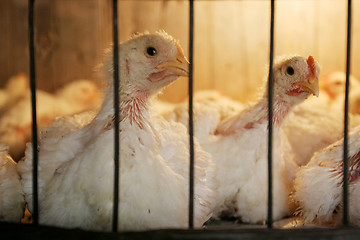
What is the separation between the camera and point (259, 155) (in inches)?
79.4

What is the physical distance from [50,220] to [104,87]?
1.94ft

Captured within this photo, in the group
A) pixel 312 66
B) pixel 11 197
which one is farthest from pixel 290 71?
pixel 11 197

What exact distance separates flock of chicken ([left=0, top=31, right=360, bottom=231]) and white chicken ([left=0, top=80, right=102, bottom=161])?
101 centimetres

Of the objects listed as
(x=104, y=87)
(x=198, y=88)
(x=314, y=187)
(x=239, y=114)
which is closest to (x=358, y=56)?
(x=198, y=88)

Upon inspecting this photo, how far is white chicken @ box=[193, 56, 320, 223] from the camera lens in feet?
6.40

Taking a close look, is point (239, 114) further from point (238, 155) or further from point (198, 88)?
point (198, 88)

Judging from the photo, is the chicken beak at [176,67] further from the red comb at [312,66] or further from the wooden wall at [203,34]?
the wooden wall at [203,34]

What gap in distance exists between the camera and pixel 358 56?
353 cm

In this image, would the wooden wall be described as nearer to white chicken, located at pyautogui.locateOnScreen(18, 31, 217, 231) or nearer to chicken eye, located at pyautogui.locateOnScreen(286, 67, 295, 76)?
chicken eye, located at pyautogui.locateOnScreen(286, 67, 295, 76)

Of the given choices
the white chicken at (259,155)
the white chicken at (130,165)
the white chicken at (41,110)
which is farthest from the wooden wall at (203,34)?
the white chicken at (130,165)

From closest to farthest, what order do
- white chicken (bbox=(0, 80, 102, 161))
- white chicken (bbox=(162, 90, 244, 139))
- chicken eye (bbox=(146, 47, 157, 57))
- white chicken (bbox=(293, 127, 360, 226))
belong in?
chicken eye (bbox=(146, 47, 157, 57))
white chicken (bbox=(293, 127, 360, 226))
white chicken (bbox=(162, 90, 244, 139))
white chicken (bbox=(0, 80, 102, 161))

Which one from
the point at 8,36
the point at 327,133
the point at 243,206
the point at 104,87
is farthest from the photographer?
the point at 8,36

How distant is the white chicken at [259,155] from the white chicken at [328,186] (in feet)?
0.61

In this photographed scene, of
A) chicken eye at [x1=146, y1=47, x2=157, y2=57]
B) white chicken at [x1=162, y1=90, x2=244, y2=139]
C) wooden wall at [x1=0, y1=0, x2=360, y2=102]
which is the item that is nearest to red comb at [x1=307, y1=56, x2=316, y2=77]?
white chicken at [x1=162, y1=90, x2=244, y2=139]
